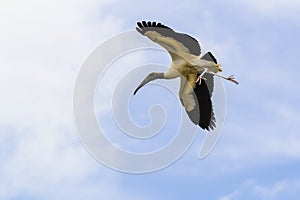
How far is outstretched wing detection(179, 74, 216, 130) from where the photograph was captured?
27.5m

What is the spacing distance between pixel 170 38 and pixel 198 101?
10.3 feet

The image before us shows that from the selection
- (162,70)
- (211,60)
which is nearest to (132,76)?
(162,70)

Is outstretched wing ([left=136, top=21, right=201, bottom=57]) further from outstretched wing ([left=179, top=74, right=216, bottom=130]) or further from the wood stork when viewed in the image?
outstretched wing ([left=179, top=74, right=216, bottom=130])

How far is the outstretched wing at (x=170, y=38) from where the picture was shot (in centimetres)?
2544

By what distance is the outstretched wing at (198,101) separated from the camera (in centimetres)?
2747

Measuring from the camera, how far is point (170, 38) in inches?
1011

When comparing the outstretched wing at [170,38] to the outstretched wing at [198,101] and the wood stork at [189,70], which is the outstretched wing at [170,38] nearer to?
the wood stork at [189,70]

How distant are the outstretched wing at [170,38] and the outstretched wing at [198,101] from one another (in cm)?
147

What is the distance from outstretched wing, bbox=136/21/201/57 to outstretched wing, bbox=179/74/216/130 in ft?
4.83

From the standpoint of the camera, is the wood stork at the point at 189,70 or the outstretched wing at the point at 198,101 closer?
the wood stork at the point at 189,70

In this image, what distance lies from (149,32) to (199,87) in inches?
127

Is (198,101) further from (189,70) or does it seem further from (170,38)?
(170,38)

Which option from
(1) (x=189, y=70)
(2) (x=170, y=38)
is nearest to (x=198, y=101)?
(1) (x=189, y=70)

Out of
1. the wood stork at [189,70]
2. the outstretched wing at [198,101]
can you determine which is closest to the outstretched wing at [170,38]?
the wood stork at [189,70]
